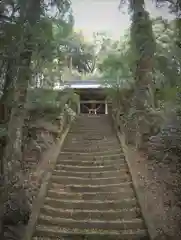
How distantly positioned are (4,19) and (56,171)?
2597 mm

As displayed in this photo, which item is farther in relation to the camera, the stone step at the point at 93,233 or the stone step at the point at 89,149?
the stone step at the point at 89,149

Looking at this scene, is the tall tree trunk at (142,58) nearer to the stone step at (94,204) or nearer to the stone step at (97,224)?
the stone step at (94,204)

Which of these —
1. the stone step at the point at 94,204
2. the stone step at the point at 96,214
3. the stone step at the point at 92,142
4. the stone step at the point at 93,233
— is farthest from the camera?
the stone step at the point at 92,142

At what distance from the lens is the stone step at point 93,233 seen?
12.5ft

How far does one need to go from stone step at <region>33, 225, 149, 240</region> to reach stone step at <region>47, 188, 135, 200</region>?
662 mm

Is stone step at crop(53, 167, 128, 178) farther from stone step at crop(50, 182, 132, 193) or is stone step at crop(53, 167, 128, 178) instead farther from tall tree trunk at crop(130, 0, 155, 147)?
tall tree trunk at crop(130, 0, 155, 147)

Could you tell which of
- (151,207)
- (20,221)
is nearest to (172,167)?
(151,207)

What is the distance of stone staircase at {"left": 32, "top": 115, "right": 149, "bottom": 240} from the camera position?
398cm

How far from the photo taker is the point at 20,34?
444 cm

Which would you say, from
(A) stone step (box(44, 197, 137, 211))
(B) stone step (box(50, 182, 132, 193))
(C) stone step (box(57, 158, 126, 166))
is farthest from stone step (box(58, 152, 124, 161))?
(A) stone step (box(44, 197, 137, 211))

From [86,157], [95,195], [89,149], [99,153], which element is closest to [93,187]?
[95,195]

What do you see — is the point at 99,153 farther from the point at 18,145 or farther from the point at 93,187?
the point at 18,145

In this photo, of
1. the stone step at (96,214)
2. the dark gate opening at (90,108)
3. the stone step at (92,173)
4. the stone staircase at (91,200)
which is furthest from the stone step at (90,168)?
the dark gate opening at (90,108)

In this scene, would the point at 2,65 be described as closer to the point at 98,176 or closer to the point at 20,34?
the point at 20,34
